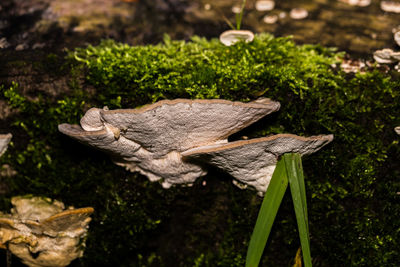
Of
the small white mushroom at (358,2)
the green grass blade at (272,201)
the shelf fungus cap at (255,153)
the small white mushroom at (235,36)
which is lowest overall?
the green grass blade at (272,201)

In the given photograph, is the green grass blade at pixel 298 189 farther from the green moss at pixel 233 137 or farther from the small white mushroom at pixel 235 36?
the small white mushroom at pixel 235 36

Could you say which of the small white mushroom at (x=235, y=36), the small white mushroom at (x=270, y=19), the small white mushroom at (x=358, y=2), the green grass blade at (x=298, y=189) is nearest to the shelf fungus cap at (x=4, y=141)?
the small white mushroom at (x=235, y=36)

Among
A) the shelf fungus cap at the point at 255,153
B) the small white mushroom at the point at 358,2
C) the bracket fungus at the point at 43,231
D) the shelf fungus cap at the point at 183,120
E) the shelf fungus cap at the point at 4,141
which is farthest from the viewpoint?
the small white mushroom at the point at 358,2

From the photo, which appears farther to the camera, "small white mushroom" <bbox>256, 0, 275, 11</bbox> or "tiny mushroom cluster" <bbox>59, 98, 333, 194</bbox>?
"small white mushroom" <bbox>256, 0, 275, 11</bbox>

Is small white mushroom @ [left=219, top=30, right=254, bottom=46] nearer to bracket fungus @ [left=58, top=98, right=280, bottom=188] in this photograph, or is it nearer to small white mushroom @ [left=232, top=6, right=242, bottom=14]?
bracket fungus @ [left=58, top=98, right=280, bottom=188]

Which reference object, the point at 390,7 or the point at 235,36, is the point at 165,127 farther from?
the point at 390,7

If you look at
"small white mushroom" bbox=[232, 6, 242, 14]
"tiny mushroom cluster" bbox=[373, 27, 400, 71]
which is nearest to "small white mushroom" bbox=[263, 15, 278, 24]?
"small white mushroom" bbox=[232, 6, 242, 14]

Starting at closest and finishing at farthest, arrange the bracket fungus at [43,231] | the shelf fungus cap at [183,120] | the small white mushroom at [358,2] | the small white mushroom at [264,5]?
the shelf fungus cap at [183,120], the bracket fungus at [43,231], the small white mushroom at [358,2], the small white mushroom at [264,5]
